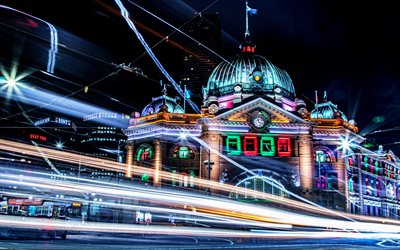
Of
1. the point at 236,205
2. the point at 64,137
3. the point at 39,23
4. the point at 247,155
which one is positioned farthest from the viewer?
the point at 64,137

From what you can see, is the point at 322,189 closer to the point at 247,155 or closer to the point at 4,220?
the point at 247,155

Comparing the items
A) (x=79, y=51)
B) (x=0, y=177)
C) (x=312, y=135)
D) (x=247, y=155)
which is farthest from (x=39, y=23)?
(x=312, y=135)

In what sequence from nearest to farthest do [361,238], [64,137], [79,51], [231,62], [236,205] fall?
[79,51] → [236,205] → [361,238] → [231,62] → [64,137]

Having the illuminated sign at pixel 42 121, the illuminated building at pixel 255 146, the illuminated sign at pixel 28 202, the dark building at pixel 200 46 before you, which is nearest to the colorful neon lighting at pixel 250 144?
the illuminated building at pixel 255 146

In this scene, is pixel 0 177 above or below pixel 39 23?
below

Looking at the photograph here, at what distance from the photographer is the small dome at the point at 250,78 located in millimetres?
70750

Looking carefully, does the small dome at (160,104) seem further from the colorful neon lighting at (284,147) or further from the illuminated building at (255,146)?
the colorful neon lighting at (284,147)

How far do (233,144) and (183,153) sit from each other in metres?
7.86

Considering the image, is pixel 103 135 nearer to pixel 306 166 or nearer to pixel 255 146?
pixel 255 146

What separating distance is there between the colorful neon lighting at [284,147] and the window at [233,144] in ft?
20.0

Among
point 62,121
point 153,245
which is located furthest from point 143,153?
point 153,245

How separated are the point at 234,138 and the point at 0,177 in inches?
1583

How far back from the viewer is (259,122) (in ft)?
203

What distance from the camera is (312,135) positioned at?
207ft
